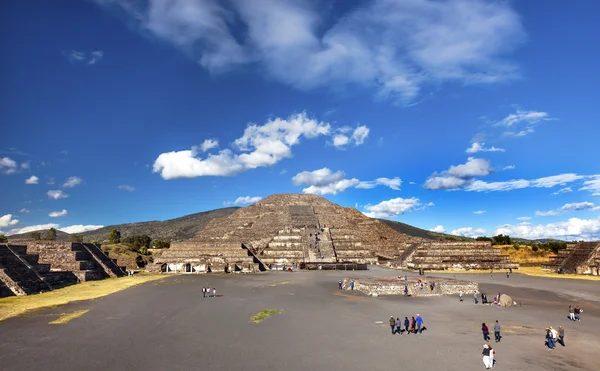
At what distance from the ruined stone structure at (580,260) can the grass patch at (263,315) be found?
49.5 metres

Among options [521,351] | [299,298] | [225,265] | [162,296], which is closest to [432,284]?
[299,298]

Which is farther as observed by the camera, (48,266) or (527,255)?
(527,255)

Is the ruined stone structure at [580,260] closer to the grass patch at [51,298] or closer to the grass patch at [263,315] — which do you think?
the grass patch at [263,315]

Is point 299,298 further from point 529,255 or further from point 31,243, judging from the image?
point 529,255

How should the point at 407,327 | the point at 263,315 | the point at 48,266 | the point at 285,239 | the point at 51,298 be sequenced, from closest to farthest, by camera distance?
the point at 407,327 → the point at 263,315 → the point at 51,298 → the point at 48,266 → the point at 285,239

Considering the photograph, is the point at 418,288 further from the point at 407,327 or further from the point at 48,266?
the point at 48,266

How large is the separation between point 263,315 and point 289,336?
4.74m

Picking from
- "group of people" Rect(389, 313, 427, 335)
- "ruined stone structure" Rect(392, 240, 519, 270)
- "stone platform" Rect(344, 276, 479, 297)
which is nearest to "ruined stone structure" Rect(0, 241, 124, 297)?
"stone platform" Rect(344, 276, 479, 297)

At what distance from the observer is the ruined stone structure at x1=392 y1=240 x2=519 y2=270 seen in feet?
180

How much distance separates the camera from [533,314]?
21297mm

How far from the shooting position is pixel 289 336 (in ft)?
52.7

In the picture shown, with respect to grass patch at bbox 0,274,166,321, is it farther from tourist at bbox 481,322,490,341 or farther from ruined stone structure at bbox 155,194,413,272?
tourist at bbox 481,322,490,341

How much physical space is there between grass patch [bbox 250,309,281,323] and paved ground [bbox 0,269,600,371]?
0.57 metres

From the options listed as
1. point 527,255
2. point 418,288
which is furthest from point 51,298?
point 527,255
